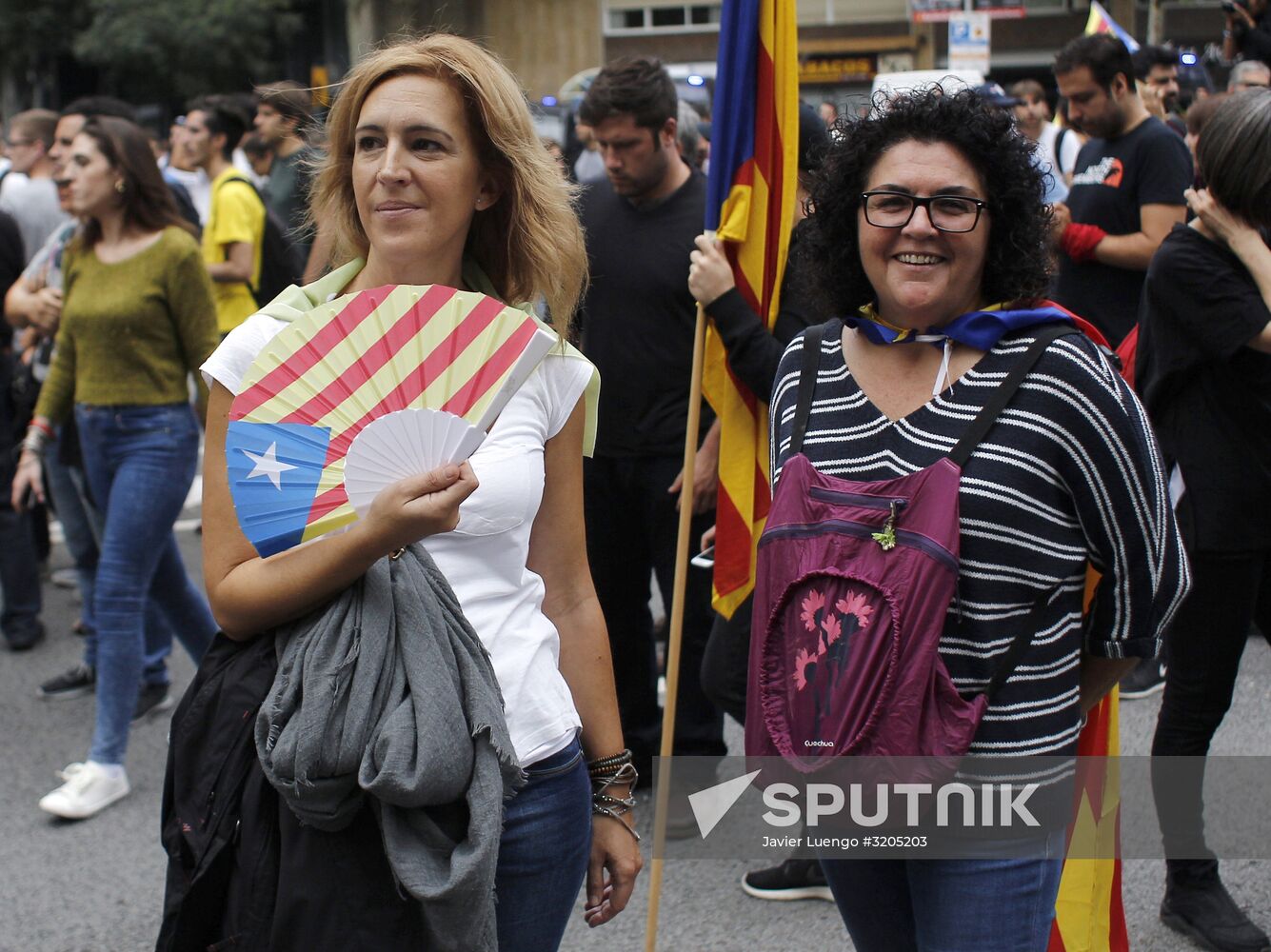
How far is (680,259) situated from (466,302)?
2.59 metres

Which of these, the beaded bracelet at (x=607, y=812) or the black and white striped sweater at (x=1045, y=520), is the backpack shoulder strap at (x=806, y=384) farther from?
the beaded bracelet at (x=607, y=812)

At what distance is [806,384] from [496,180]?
64 cm

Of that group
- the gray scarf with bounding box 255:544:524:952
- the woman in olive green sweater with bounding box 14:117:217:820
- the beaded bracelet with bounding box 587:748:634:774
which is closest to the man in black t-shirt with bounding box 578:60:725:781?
the woman in olive green sweater with bounding box 14:117:217:820

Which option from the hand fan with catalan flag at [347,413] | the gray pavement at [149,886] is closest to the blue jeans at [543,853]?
the hand fan with catalan flag at [347,413]

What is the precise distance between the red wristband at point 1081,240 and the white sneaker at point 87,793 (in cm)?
381

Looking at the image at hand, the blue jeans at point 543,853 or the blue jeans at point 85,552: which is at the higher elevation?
the blue jeans at point 543,853

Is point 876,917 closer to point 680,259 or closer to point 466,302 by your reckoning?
point 466,302

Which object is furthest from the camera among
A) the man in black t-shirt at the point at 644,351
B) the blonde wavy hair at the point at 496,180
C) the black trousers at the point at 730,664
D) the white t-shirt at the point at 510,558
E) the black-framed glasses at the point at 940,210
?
the man in black t-shirt at the point at 644,351

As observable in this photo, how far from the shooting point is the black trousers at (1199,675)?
11.0ft

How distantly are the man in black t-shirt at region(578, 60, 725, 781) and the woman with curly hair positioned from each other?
1866mm

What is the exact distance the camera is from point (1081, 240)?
17.6 ft

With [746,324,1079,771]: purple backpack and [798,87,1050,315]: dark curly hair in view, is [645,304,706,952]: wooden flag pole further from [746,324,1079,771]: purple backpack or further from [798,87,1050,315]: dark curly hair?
[798,87,1050,315]: dark curly hair

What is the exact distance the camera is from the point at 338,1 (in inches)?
1529

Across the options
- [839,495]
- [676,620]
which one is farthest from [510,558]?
[676,620]
